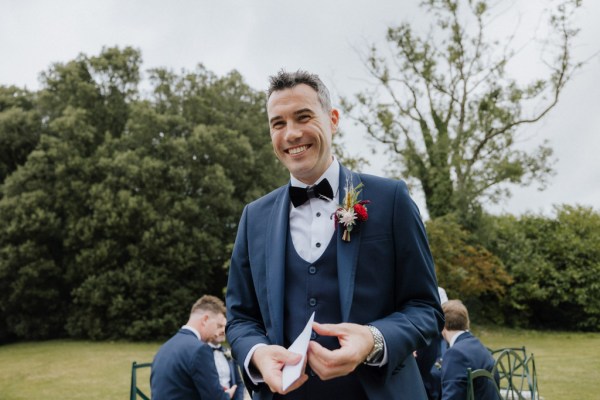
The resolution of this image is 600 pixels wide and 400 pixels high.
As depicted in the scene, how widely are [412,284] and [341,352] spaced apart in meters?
0.43

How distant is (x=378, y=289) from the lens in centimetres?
178

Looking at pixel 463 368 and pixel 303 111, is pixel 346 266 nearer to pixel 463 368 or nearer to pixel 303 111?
pixel 303 111

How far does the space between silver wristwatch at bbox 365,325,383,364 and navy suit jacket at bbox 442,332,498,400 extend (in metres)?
3.52

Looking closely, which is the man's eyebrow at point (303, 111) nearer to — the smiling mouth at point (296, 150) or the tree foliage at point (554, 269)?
the smiling mouth at point (296, 150)

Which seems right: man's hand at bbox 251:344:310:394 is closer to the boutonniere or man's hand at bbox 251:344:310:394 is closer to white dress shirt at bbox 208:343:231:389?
the boutonniere

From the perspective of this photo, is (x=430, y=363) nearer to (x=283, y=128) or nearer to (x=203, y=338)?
(x=203, y=338)

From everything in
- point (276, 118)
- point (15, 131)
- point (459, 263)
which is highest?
point (15, 131)

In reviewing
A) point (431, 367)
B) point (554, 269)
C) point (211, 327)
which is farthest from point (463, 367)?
point (554, 269)

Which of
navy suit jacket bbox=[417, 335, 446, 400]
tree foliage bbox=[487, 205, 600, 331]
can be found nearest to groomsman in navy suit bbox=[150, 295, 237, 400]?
navy suit jacket bbox=[417, 335, 446, 400]

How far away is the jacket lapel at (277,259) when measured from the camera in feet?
5.90

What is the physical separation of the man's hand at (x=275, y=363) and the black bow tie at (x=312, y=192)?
562mm

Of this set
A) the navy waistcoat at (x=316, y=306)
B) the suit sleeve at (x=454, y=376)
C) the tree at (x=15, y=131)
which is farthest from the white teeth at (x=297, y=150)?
the tree at (x=15, y=131)

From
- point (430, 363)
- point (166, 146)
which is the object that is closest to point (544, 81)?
point (166, 146)

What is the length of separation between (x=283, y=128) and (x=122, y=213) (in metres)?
20.3
